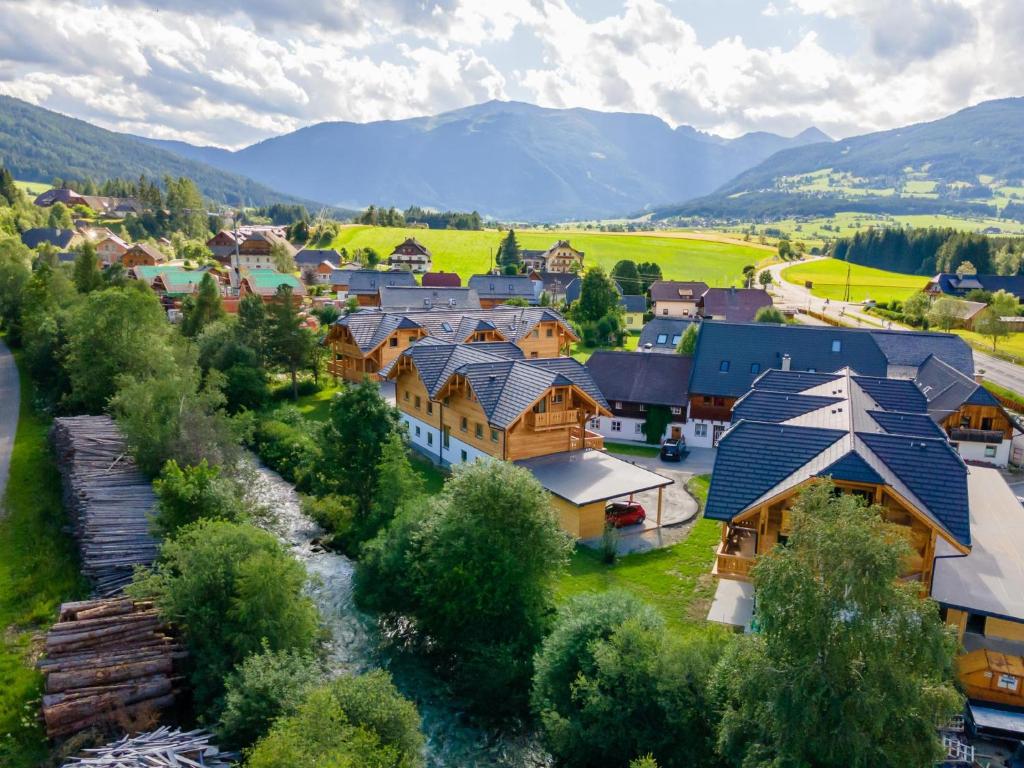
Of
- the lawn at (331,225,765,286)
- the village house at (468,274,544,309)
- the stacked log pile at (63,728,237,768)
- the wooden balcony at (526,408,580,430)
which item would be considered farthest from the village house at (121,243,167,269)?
the stacked log pile at (63,728,237,768)

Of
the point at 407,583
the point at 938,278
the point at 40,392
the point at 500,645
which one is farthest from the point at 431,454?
the point at 938,278

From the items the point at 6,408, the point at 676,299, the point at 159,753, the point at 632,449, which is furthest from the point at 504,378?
the point at 676,299

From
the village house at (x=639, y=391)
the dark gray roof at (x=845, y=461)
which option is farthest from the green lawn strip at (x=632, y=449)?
the dark gray roof at (x=845, y=461)

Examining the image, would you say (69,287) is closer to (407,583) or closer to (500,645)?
(407,583)

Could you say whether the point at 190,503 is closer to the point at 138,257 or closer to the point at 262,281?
the point at 262,281

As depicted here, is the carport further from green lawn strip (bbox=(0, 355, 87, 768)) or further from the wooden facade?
green lawn strip (bbox=(0, 355, 87, 768))
